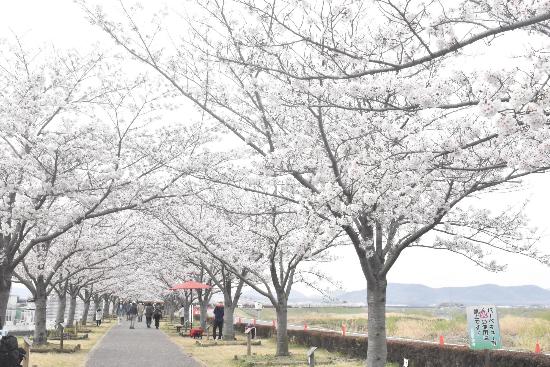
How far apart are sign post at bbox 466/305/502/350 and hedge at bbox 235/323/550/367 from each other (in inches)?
6.6

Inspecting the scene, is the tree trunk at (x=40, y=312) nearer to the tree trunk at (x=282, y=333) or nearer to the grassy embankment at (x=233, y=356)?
the grassy embankment at (x=233, y=356)

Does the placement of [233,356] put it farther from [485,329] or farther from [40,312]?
[485,329]

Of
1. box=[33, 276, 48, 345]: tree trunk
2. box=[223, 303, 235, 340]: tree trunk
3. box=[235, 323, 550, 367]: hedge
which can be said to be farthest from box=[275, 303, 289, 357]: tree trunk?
box=[33, 276, 48, 345]: tree trunk

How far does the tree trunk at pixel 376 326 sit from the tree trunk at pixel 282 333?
19.1 feet

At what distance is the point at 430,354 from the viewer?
13125 mm

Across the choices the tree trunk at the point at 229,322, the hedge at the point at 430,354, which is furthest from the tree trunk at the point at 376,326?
the tree trunk at the point at 229,322

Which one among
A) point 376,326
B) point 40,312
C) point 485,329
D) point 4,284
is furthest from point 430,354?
point 40,312

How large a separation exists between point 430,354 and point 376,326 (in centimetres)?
447

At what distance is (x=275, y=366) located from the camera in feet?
41.6

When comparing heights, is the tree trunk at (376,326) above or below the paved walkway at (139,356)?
above

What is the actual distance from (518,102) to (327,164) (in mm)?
5281

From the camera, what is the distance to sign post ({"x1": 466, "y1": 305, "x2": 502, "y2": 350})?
8.57 meters

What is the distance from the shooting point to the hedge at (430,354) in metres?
10.4

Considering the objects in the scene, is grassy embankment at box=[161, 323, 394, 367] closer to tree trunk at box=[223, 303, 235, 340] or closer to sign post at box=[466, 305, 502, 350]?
tree trunk at box=[223, 303, 235, 340]
